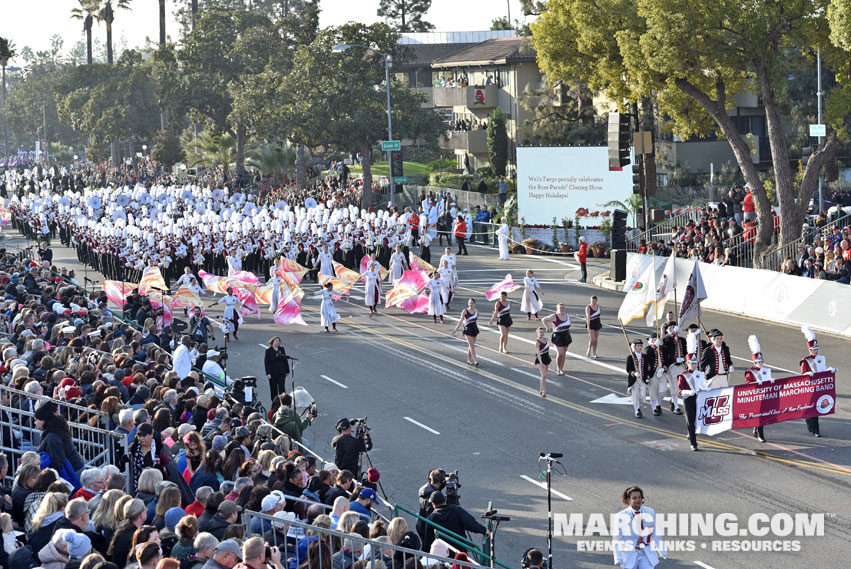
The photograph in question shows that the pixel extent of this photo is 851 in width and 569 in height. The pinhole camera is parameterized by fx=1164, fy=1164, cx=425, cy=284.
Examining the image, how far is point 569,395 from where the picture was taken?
21109 millimetres

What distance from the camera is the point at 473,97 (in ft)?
199

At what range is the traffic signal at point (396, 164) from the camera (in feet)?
152

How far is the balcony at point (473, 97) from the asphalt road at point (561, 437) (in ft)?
110

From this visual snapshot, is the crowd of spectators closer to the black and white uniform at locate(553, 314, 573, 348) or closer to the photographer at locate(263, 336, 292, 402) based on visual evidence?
the photographer at locate(263, 336, 292, 402)

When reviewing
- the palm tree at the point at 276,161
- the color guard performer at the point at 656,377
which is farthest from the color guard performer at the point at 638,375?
the palm tree at the point at 276,161

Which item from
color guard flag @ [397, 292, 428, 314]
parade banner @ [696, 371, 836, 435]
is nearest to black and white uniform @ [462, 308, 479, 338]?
color guard flag @ [397, 292, 428, 314]

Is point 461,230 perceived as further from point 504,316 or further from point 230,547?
point 230,547

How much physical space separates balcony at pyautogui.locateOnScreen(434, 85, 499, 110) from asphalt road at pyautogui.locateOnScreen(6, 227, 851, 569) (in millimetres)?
33599

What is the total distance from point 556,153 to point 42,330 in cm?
2363

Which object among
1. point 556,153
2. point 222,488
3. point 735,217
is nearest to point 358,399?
point 222,488

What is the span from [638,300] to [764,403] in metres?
4.75

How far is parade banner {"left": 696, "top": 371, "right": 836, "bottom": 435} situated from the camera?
17.6 meters

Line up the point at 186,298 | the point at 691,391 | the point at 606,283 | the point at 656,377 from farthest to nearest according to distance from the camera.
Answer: the point at 606,283
the point at 186,298
the point at 656,377
the point at 691,391

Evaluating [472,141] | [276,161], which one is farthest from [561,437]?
[276,161]
